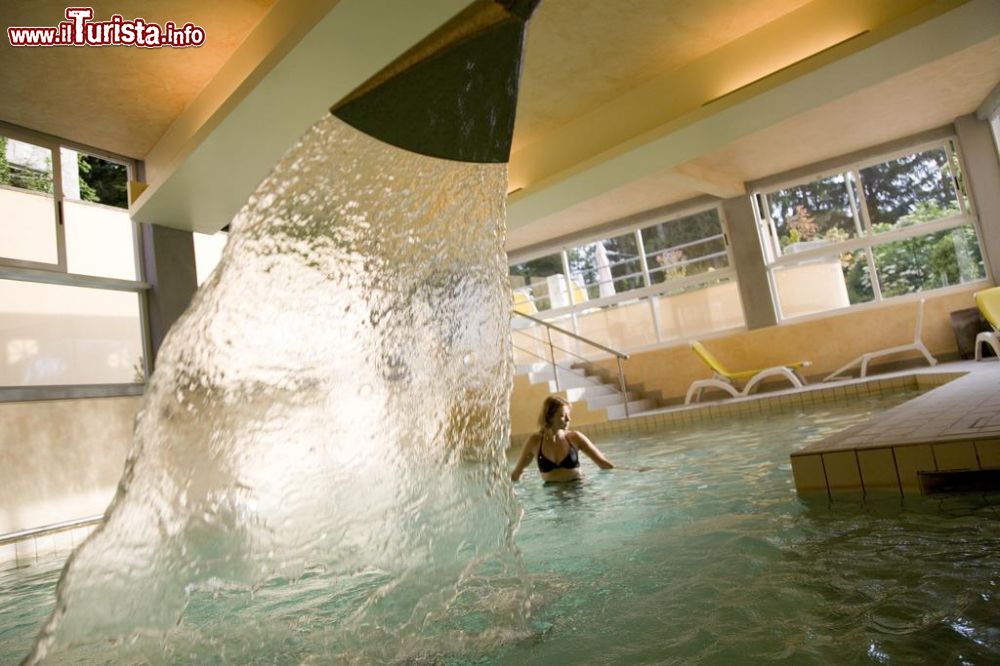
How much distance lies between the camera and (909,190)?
28.9 ft

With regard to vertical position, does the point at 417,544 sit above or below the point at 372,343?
below

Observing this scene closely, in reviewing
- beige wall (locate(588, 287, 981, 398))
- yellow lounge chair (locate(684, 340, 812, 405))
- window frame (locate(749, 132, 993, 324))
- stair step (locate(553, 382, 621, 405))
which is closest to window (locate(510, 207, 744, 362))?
beige wall (locate(588, 287, 981, 398))

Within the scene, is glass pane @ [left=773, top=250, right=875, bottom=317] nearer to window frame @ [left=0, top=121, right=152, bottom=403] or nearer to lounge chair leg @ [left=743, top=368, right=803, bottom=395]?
lounge chair leg @ [left=743, top=368, right=803, bottom=395]

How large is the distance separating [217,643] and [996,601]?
2.03m

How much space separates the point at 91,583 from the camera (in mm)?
1477

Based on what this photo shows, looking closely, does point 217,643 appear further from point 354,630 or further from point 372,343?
point 372,343

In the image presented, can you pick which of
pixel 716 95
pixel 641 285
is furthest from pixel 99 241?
pixel 641 285

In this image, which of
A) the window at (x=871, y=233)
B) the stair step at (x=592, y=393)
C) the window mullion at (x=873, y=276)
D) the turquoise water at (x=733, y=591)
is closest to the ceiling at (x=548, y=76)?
the window at (x=871, y=233)

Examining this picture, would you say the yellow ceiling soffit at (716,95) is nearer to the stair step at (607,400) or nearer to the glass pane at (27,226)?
the stair step at (607,400)

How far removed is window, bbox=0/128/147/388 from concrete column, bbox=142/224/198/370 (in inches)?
4.2

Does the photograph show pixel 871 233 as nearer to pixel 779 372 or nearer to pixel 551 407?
pixel 779 372

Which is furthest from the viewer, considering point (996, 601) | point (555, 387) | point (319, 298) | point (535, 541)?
point (555, 387)

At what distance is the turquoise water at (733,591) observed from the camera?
1.42 meters

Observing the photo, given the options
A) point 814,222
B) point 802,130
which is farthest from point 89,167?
point 814,222
